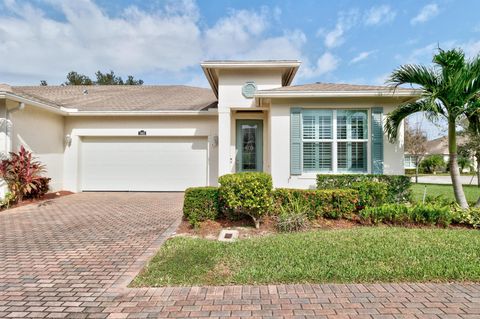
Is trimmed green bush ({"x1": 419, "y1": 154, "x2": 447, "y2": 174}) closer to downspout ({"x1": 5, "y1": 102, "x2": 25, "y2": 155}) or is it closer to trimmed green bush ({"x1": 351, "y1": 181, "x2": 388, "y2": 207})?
trimmed green bush ({"x1": 351, "y1": 181, "x2": 388, "y2": 207})

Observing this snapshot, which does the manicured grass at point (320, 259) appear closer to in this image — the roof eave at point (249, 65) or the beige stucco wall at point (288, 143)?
the beige stucco wall at point (288, 143)

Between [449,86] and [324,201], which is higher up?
[449,86]

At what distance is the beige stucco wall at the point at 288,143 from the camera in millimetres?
8297

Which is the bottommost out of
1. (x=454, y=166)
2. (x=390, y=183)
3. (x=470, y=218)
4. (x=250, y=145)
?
(x=470, y=218)

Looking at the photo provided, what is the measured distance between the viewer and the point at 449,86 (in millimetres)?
6453

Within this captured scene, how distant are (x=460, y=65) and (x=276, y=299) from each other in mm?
7078

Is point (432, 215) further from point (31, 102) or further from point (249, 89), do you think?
point (31, 102)

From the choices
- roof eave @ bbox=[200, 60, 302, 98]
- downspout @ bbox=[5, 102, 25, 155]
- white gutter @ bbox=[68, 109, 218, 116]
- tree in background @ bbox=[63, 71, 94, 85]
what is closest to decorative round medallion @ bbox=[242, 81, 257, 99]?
roof eave @ bbox=[200, 60, 302, 98]

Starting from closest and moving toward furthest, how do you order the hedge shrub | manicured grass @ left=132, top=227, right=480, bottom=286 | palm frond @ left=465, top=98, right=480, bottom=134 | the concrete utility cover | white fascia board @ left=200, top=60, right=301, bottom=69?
manicured grass @ left=132, top=227, right=480, bottom=286
the concrete utility cover
palm frond @ left=465, top=98, right=480, bottom=134
the hedge shrub
white fascia board @ left=200, top=60, right=301, bottom=69

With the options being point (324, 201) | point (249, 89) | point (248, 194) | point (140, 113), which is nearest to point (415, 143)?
point (249, 89)

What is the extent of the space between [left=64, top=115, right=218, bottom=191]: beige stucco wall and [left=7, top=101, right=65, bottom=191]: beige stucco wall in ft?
1.14

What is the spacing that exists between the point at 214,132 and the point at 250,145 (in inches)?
70.2

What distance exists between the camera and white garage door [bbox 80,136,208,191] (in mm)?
12031

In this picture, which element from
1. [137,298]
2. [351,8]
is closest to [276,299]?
[137,298]
